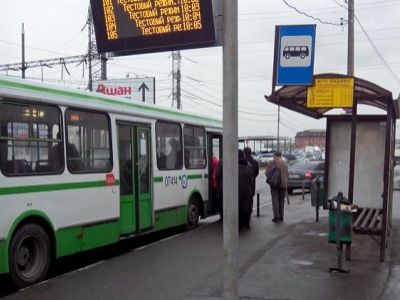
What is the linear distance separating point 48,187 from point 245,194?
585 centimetres

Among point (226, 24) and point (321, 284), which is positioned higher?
point (226, 24)

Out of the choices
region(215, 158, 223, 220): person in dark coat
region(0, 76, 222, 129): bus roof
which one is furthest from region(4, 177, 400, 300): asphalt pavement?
region(0, 76, 222, 129): bus roof

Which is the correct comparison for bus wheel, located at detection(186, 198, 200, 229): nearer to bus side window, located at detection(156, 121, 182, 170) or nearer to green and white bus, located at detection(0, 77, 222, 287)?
green and white bus, located at detection(0, 77, 222, 287)

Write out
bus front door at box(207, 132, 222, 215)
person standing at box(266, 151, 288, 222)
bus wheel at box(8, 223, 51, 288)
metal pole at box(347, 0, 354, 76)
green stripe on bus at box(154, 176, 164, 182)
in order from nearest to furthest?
bus wheel at box(8, 223, 51, 288)
green stripe on bus at box(154, 176, 164, 182)
bus front door at box(207, 132, 222, 215)
person standing at box(266, 151, 288, 222)
metal pole at box(347, 0, 354, 76)

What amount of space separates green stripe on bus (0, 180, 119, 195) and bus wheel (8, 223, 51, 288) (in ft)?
1.57

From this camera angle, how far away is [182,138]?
13.1 m

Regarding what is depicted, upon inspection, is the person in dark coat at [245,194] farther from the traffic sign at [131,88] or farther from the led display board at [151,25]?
the traffic sign at [131,88]

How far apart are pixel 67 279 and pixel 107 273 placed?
25.2 inches

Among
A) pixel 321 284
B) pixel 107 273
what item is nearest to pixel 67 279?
pixel 107 273

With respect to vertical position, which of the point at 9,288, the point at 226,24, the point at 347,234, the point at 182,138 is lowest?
the point at 9,288

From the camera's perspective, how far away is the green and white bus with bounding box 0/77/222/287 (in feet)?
25.6

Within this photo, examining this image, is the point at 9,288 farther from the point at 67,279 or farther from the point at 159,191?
the point at 159,191

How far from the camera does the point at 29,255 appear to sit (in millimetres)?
8180

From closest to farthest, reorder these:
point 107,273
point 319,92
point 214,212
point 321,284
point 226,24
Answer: point 226,24
point 321,284
point 107,273
point 319,92
point 214,212
